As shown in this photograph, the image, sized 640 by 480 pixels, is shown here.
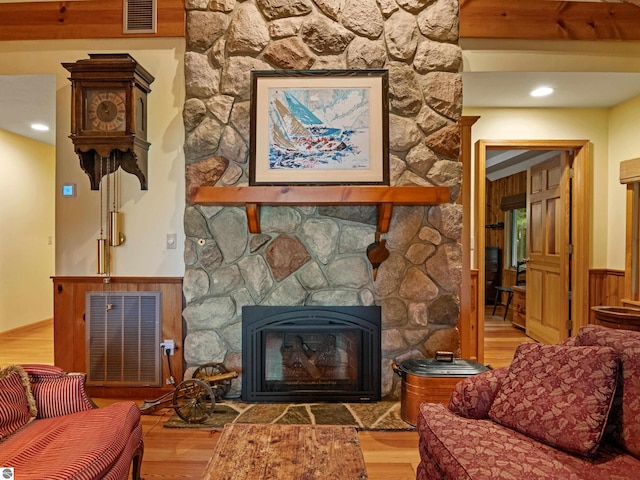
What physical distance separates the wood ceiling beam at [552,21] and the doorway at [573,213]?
1.09 m

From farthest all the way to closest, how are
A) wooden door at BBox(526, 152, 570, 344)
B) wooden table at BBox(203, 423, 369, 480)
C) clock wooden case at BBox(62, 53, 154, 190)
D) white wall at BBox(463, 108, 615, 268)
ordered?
wooden door at BBox(526, 152, 570, 344) < white wall at BBox(463, 108, 615, 268) < clock wooden case at BBox(62, 53, 154, 190) < wooden table at BBox(203, 423, 369, 480)

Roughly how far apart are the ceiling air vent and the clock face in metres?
0.56

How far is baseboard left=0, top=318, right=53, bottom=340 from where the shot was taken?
16.1 ft

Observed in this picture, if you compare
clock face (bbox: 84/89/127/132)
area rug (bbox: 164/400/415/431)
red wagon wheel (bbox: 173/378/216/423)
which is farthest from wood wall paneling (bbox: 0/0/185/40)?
area rug (bbox: 164/400/415/431)

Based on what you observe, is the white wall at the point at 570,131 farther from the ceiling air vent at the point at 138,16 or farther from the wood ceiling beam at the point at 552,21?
the ceiling air vent at the point at 138,16

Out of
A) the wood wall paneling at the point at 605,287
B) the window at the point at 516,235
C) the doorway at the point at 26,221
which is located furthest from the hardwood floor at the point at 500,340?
the doorway at the point at 26,221

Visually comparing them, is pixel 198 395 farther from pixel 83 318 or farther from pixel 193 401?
pixel 83 318

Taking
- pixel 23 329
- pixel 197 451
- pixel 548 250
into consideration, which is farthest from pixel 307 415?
pixel 23 329

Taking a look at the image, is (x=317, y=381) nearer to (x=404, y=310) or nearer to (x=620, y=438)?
(x=404, y=310)

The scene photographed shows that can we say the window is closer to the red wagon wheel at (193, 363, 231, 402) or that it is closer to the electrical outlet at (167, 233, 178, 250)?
the red wagon wheel at (193, 363, 231, 402)

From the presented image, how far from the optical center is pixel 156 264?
3.08 m

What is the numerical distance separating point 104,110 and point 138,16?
791 mm

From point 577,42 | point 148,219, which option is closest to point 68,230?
point 148,219

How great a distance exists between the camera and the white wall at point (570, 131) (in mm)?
4043
